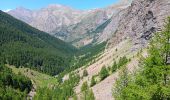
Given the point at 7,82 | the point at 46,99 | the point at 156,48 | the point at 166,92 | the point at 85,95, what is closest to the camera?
the point at 166,92

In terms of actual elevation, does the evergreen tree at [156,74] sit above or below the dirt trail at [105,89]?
above

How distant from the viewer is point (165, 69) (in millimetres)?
29906

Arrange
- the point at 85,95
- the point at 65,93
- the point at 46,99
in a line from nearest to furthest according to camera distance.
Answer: the point at 85,95 < the point at 46,99 < the point at 65,93

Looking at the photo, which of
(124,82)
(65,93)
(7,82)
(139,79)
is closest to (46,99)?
(65,93)

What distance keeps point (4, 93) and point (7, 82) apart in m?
46.6

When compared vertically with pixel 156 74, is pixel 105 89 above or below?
below

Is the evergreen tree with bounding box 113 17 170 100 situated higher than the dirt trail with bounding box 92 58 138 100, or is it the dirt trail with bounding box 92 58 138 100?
the evergreen tree with bounding box 113 17 170 100

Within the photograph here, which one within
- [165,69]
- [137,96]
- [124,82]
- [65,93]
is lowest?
[65,93]

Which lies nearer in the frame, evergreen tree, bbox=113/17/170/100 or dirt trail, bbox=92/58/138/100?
evergreen tree, bbox=113/17/170/100

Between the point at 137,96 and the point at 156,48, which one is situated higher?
the point at 156,48

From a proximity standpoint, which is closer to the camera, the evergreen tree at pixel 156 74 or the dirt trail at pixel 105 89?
the evergreen tree at pixel 156 74

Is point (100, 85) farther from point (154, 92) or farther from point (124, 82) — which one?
point (154, 92)

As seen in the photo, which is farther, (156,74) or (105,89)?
(105,89)

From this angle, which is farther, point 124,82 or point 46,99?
point 46,99
